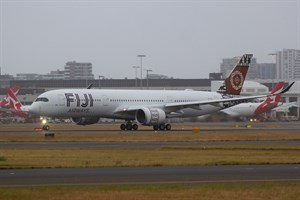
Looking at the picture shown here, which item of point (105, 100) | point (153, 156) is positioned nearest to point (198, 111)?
point (105, 100)

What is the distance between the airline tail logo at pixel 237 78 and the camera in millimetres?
81500

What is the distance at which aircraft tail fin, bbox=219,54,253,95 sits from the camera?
81.5m

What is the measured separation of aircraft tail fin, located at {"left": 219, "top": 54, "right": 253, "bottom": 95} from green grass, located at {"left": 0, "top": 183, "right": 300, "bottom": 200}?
192ft

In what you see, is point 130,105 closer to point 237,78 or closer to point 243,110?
point 237,78

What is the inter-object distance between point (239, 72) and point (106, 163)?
52724mm

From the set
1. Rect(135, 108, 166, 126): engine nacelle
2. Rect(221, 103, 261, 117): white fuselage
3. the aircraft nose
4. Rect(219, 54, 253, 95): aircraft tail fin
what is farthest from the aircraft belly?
the aircraft nose

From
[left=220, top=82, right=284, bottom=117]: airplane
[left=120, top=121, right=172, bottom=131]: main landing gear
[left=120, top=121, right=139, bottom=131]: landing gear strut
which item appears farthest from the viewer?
[left=220, top=82, right=284, bottom=117]: airplane

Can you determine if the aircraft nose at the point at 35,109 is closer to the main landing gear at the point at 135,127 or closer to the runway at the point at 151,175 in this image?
the main landing gear at the point at 135,127

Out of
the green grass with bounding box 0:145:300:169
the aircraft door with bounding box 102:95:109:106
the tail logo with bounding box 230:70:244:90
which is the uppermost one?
the tail logo with bounding box 230:70:244:90

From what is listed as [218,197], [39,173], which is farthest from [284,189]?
[39,173]

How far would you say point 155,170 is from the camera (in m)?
28.4

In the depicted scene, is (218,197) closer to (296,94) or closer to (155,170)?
(155,170)

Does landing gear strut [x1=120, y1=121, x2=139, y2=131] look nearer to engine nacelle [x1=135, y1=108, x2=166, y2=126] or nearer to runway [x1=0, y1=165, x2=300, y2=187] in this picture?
engine nacelle [x1=135, y1=108, x2=166, y2=126]

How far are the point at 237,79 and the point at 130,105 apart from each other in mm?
13728
